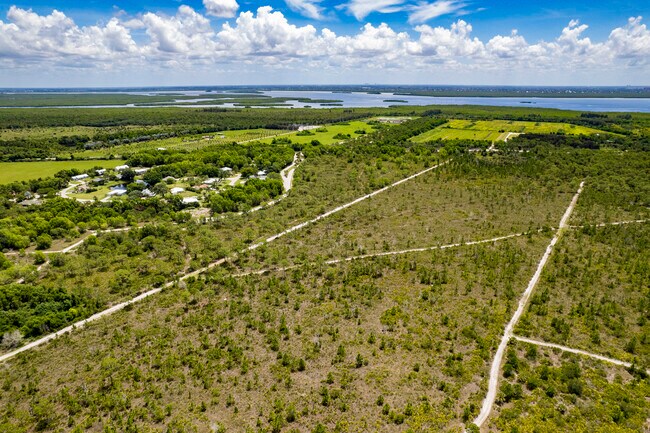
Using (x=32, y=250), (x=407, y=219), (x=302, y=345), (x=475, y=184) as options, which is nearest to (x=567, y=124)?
(x=475, y=184)

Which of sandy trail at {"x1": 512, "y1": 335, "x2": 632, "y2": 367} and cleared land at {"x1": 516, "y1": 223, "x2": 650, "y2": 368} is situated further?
cleared land at {"x1": 516, "y1": 223, "x2": 650, "y2": 368}

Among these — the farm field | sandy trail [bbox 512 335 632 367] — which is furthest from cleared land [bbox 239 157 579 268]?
sandy trail [bbox 512 335 632 367]

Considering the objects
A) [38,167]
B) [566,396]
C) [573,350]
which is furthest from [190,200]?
[566,396]

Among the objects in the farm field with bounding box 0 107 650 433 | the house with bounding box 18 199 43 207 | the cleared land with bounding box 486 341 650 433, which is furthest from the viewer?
the house with bounding box 18 199 43 207

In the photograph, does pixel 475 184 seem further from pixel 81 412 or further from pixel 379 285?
pixel 81 412

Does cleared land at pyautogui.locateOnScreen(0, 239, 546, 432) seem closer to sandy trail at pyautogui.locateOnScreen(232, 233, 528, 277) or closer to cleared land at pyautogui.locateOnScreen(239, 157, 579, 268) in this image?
sandy trail at pyautogui.locateOnScreen(232, 233, 528, 277)

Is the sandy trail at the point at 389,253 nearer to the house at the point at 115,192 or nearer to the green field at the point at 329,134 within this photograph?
the house at the point at 115,192
